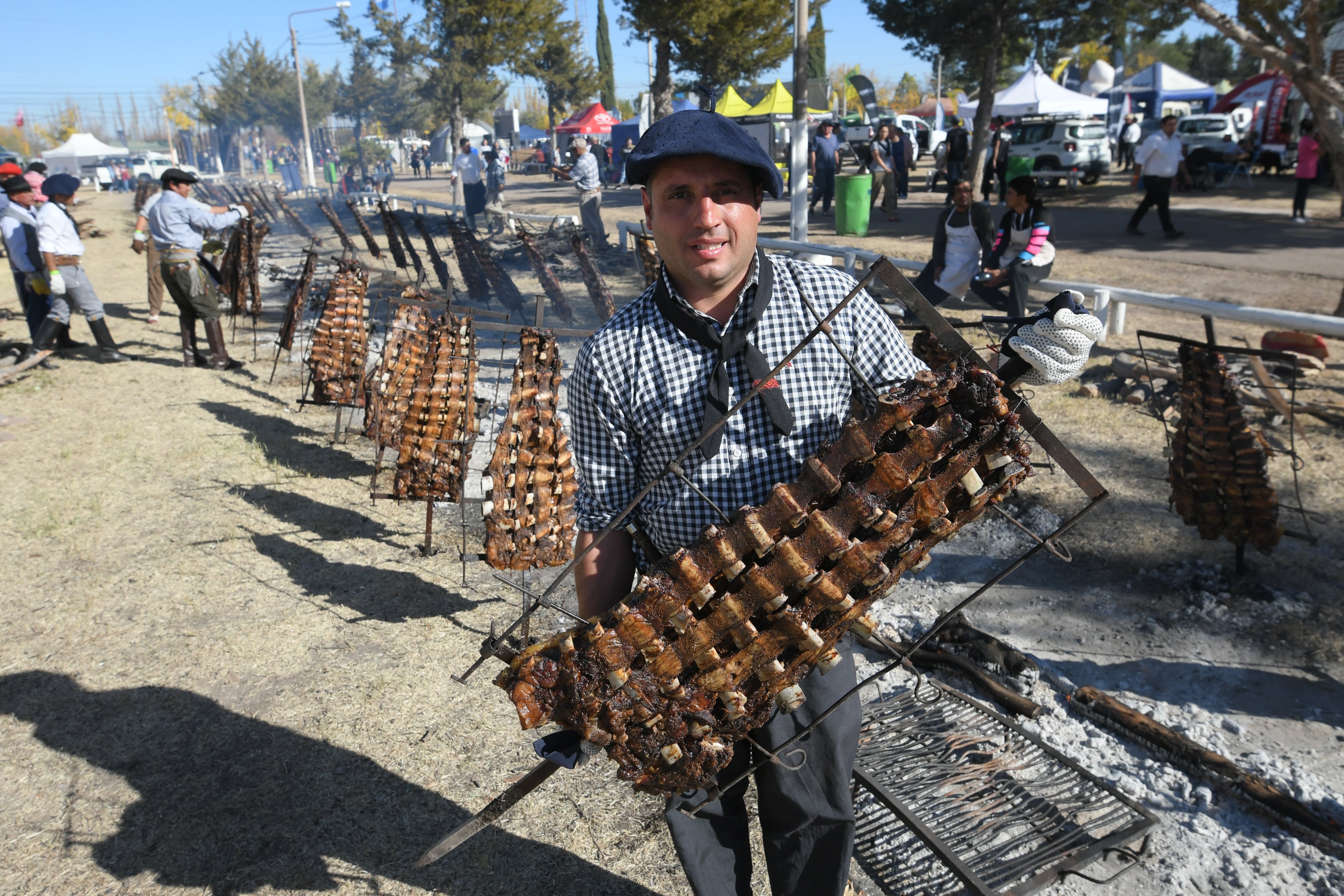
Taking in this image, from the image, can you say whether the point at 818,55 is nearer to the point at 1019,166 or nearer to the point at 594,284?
the point at 1019,166

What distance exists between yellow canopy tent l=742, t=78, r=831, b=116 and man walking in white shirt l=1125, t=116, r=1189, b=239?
9.81m

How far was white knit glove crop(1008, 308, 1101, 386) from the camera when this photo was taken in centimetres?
159

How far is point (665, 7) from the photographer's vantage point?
2191cm

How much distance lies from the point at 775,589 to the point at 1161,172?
16.0 m

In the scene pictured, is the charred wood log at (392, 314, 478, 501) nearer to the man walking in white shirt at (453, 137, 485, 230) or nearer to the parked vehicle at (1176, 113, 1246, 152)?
the man walking in white shirt at (453, 137, 485, 230)

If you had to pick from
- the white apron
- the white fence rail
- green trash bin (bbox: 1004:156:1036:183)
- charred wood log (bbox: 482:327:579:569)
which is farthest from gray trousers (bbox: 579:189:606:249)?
charred wood log (bbox: 482:327:579:569)

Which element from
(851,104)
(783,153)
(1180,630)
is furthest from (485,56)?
(851,104)

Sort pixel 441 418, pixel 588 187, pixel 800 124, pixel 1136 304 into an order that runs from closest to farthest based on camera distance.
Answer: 1. pixel 441 418
2. pixel 1136 304
3. pixel 800 124
4. pixel 588 187

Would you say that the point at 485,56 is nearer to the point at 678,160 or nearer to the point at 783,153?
the point at 783,153

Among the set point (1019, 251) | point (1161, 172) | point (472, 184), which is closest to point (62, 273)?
point (1019, 251)

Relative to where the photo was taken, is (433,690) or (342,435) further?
(342,435)

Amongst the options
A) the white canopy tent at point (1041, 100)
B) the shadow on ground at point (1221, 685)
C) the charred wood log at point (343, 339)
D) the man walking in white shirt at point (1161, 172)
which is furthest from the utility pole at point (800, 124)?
the white canopy tent at point (1041, 100)

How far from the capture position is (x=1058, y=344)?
162 cm

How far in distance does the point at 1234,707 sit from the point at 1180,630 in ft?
1.98
